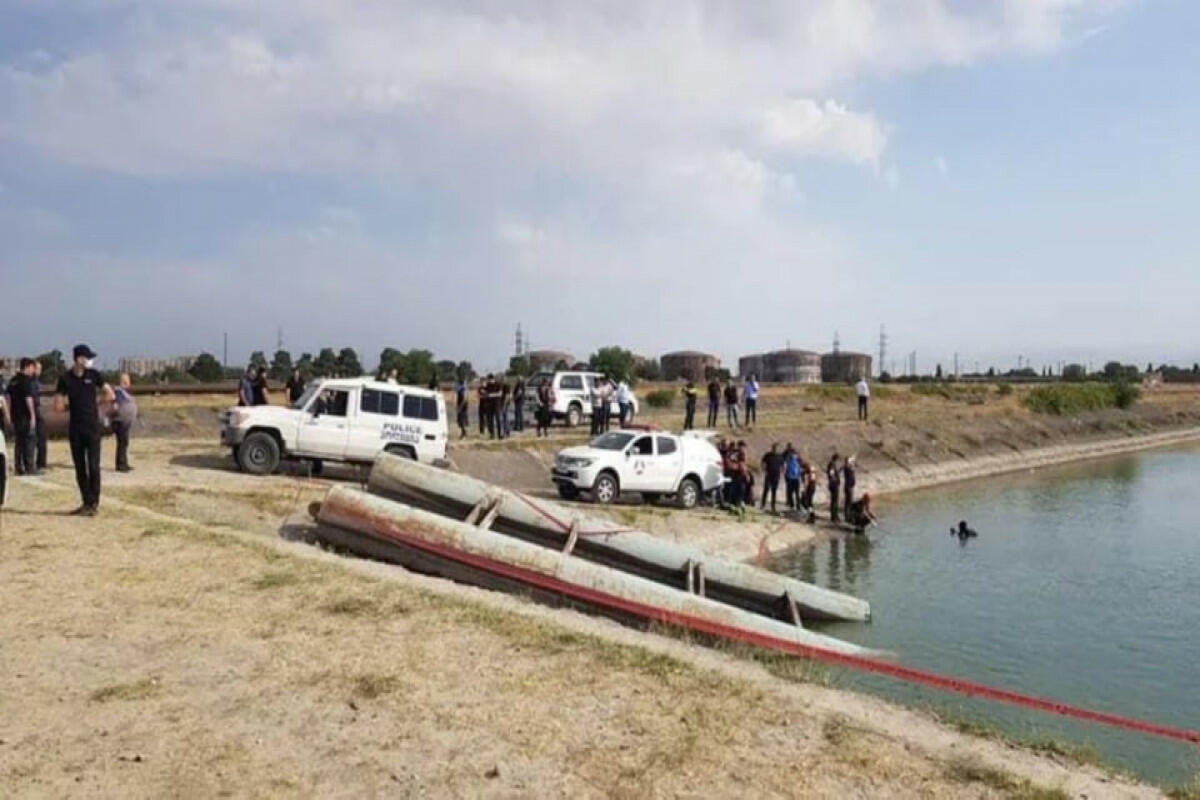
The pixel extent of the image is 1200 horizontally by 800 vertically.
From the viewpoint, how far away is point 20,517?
1320 centimetres

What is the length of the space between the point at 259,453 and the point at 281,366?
1800 inches

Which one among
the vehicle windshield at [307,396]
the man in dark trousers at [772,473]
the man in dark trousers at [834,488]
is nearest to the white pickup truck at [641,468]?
the man in dark trousers at [772,473]

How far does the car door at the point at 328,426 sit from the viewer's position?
21.4 m

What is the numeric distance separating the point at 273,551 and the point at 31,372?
7.18 meters

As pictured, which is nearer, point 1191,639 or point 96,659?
point 96,659

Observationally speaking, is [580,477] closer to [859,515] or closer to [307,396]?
[307,396]

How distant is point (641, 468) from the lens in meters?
24.6

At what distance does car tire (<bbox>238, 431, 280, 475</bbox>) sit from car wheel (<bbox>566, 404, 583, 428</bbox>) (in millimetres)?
16331

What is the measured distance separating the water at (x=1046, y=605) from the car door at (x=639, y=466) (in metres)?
3.83

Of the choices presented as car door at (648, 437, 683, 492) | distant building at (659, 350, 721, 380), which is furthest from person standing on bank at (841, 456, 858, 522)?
distant building at (659, 350, 721, 380)

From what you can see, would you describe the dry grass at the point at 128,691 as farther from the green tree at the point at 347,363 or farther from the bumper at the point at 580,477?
the green tree at the point at 347,363

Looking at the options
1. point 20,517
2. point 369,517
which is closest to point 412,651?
point 369,517

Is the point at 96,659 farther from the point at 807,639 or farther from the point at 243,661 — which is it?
the point at 807,639

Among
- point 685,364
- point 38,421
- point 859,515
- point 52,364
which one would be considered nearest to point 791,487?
point 859,515
